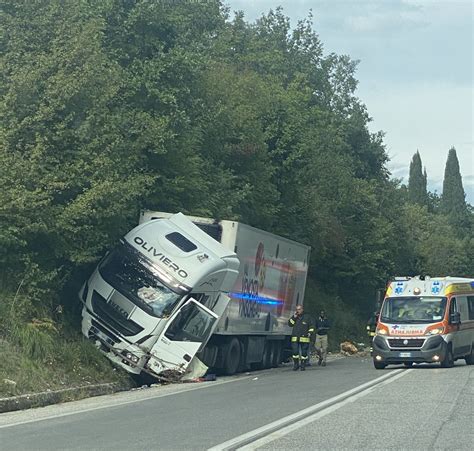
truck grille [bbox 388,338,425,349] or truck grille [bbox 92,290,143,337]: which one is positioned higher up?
truck grille [bbox 92,290,143,337]

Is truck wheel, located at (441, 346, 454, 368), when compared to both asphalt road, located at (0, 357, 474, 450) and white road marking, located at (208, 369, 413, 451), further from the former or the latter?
white road marking, located at (208, 369, 413, 451)

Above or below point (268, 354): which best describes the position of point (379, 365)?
above

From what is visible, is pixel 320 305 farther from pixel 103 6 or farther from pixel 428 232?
pixel 428 232

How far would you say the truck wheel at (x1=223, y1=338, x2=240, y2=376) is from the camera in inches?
951

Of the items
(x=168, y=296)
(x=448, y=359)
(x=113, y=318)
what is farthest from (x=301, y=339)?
(x=113, y=318)

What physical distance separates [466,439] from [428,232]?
8256 cm

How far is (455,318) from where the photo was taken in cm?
2664

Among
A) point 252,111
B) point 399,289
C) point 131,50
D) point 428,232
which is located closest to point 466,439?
point 399,289

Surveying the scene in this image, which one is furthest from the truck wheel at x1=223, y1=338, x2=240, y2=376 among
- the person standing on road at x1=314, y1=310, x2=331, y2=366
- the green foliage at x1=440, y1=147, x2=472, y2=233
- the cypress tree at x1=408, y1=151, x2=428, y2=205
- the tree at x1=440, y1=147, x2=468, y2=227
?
the tree at x1=440, y1=147, x2=468, y2=227

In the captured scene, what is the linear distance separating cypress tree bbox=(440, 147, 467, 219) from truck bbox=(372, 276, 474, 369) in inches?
3936

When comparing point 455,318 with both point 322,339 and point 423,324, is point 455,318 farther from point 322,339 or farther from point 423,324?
point 322,339

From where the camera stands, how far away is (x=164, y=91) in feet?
87.8

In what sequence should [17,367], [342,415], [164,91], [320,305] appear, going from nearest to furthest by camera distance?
[342,415] → [17,367] → [164,91] → [320,305]

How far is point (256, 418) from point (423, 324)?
13350 mm
